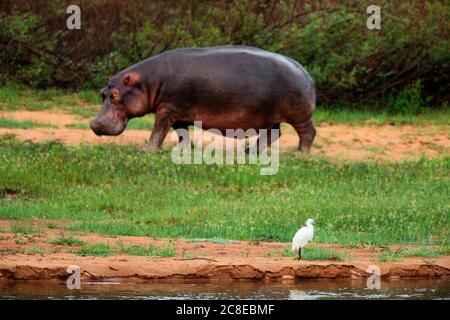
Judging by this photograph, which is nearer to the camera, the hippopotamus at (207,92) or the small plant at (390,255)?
the small plant at (390,255)

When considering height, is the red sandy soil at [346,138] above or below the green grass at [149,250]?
above

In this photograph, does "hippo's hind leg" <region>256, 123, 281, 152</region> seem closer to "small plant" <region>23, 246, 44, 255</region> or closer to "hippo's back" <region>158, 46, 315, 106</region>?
"hippo's back" <region>158, 46, 315, 106</region>

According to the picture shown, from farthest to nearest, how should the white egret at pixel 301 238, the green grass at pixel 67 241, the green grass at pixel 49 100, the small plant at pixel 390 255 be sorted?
the green grass at pixel 49 100 < the green grass at pixel 67 241 < the small plant at pixel 390 255 < the white egret at pixel 301 238

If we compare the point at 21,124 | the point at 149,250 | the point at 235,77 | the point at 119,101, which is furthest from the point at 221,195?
the point at 21,124

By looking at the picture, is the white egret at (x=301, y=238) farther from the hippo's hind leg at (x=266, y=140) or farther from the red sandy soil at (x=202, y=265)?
the hippo's hind leg at (x=266, y=140)

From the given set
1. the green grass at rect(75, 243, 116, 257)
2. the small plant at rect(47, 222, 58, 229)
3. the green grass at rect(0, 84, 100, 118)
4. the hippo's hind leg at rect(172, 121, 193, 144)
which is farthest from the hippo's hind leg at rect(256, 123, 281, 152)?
the green grass at rect(75, 243, 116, 257)

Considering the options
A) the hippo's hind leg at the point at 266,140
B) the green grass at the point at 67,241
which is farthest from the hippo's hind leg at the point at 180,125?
the green grass at the point at 67,241

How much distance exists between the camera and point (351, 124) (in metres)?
20.1

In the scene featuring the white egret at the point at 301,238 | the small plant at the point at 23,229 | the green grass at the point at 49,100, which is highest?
the green grass at the point at 49,100

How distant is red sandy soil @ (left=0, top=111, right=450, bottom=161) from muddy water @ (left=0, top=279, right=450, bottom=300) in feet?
23.8

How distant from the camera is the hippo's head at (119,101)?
17109mm

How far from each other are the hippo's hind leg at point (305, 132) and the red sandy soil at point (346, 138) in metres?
0.20

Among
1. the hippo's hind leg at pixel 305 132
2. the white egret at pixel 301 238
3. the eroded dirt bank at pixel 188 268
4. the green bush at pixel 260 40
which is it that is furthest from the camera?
the green bush at pixel 260 40
